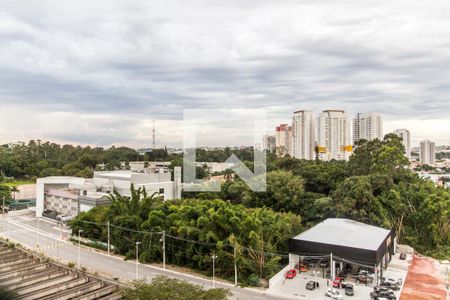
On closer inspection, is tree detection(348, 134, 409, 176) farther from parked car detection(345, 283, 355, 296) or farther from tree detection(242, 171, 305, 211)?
parked car detection(345, 283, 355, 296)

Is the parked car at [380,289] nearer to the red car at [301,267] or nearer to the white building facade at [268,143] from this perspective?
the red car at [301,267]

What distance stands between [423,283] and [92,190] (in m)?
20.6

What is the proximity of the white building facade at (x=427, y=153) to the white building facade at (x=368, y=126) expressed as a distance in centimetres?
3715

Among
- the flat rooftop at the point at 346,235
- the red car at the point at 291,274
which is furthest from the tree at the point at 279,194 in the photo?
the red car at the point at 291,274

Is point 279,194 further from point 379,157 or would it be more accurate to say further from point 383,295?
point 383,295

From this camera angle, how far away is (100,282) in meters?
10.9

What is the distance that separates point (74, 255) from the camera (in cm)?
1688

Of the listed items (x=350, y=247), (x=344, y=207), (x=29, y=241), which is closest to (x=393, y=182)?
(x=344, y=207)

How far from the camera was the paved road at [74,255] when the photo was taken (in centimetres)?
1343

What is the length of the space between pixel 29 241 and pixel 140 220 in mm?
7293

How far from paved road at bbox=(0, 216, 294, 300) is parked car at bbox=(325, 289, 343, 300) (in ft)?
5.69

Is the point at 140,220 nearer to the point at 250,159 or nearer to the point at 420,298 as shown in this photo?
the point at 250,159

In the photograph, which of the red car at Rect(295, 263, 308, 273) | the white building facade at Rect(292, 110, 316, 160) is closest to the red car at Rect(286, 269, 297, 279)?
the red car at Rect(295, 263, 308, 273)

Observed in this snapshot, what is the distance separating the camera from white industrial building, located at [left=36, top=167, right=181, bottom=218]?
24047 mm
